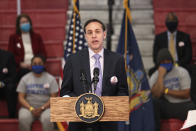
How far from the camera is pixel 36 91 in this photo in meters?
5.60

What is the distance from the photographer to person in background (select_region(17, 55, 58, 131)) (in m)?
5.47

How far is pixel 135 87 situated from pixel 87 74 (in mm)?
2317

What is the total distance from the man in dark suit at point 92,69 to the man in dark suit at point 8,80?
270 cm

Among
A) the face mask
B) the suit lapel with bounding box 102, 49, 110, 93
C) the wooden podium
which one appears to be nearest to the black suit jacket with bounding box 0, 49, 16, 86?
the face mask

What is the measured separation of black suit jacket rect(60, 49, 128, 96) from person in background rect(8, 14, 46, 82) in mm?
3184

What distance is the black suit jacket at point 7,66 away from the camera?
592cm

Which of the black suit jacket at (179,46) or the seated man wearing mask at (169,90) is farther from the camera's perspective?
the black suit jacket at (179,46)

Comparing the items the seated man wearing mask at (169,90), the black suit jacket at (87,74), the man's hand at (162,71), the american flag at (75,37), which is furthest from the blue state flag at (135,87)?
the black suit jacket at (87,74)

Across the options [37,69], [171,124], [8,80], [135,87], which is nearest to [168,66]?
[135,87]

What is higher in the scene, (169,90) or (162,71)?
(162,71)

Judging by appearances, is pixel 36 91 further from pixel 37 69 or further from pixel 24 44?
pixel 24 44

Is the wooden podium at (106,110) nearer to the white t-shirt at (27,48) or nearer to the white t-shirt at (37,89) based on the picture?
the white t-shirt at (37,89)

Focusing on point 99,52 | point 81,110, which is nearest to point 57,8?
point 99,52

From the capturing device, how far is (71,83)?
3201 millimetres
